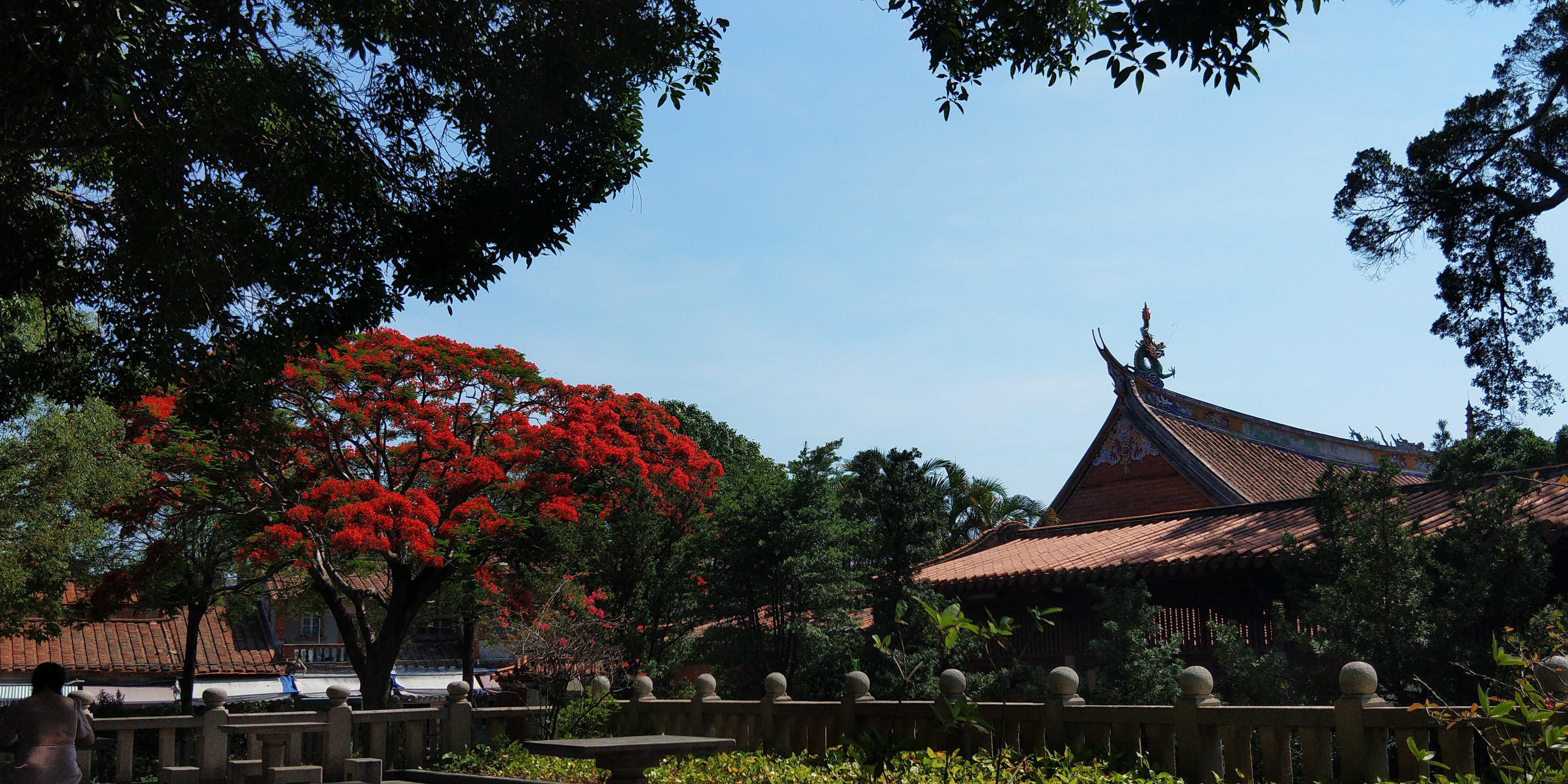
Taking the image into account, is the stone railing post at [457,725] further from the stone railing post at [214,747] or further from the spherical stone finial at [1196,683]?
the spherical stone finial at [1196,683]

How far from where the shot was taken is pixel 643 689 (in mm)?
12438

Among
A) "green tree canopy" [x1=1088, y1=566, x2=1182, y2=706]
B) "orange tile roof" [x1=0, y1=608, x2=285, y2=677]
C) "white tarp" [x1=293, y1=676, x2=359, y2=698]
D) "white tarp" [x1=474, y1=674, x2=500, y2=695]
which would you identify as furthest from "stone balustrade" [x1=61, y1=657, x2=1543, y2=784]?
"white tarp" [x1=293, y1=676, x2=359, y2=698]

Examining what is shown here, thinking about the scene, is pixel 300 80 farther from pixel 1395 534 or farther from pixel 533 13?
pixel 1395 534

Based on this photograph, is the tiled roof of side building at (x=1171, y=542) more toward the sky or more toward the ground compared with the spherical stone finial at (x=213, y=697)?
more toward the sky

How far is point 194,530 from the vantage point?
20266mm

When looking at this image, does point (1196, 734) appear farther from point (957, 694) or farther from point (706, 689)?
point (706, 689)

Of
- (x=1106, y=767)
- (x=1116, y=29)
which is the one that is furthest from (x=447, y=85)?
(x=1106, y=767)

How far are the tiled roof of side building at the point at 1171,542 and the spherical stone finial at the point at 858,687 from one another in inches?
165

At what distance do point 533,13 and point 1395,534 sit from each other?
7.80m

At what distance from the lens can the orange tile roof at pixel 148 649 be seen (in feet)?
92.2

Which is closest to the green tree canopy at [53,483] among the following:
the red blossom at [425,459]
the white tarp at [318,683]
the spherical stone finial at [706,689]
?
the red blossom at [425,459]

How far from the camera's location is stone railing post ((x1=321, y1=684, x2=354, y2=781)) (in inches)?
430

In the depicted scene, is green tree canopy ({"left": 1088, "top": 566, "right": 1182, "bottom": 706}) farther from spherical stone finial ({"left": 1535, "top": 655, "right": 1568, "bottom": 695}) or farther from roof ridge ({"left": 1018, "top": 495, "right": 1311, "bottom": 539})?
spherical stone finial ({"left": 1535, "top": 655, "right": 1568, "bottom": 695})

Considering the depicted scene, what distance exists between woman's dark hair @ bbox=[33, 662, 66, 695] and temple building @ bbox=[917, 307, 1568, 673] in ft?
A: 26.7
